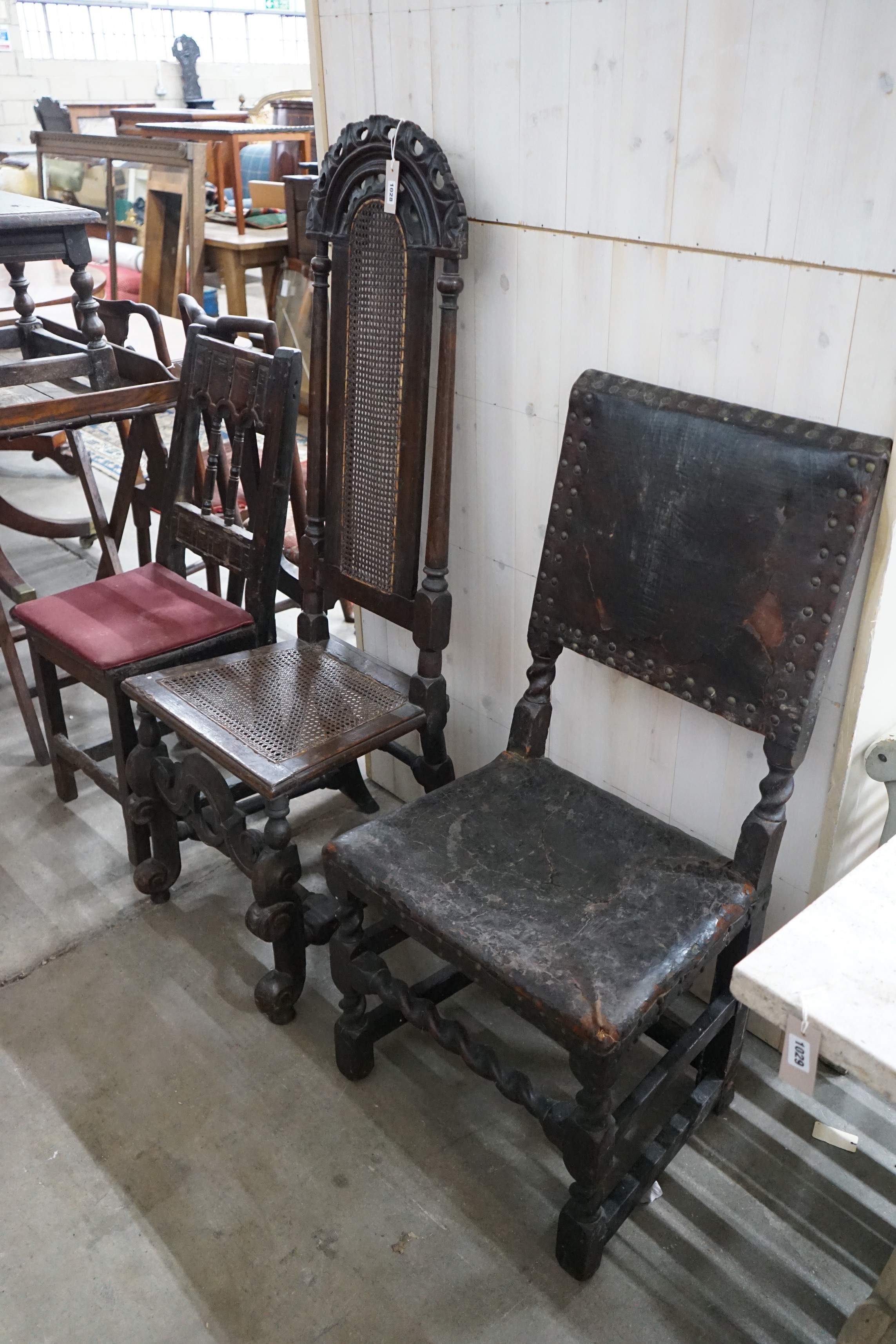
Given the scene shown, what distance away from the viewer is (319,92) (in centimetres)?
198

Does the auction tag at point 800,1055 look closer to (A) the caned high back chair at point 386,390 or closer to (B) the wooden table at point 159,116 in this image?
(A) the caned high back chair at point 386,390

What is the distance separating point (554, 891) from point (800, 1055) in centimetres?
51

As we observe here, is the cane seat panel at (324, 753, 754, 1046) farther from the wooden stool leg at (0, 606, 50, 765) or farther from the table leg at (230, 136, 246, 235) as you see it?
the table leg at (230, 136, 246, 235)

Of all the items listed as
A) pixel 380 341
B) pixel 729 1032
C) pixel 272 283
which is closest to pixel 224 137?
pixel 272 283

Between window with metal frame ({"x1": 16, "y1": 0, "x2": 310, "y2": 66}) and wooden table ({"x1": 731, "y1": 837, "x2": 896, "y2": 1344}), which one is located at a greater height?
window with metal frame ({"x1": 16, "y1": 0, "x2": 310, "y2": 66})

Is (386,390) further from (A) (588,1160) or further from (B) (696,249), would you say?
(A) (588,1160)

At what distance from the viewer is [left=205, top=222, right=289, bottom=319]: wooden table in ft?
16.0

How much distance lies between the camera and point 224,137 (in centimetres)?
564

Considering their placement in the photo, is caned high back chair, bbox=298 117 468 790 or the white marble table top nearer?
the white marble table top

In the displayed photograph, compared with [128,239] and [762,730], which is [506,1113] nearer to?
[762,730]

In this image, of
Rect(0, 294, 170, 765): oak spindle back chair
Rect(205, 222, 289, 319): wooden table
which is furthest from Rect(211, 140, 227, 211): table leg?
Rect(0, 294, 170, 765): oak spindle back chair

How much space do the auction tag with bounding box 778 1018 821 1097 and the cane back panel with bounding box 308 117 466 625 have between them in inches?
43.5

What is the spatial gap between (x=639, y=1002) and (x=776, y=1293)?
51 centimetres

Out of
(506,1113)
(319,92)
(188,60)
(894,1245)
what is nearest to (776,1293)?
(894,1245)
